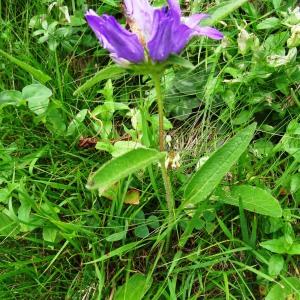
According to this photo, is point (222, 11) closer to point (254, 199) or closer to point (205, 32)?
point (205, 32)

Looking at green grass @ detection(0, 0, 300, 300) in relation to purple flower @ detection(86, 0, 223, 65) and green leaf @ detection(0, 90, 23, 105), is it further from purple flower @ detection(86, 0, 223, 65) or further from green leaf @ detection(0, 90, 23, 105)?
purple flower @ detection(86, 0, 223, 65)

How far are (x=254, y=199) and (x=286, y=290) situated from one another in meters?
0.25

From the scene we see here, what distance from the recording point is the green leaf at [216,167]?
4.65ft

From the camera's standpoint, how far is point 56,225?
1586mm

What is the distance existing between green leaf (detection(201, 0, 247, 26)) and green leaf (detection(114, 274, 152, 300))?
0.69 metres

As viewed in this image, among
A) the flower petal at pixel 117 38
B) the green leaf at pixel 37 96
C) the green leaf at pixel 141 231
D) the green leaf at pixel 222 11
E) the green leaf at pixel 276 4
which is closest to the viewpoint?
the flower petal at pixel 117 38

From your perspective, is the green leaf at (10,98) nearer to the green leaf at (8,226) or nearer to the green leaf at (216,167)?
the green leaf at (8,226)

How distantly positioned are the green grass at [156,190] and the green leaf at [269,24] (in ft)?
0.07

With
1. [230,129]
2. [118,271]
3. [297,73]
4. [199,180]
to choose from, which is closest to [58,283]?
[118,271]

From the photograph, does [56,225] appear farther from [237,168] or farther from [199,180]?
[237,168]

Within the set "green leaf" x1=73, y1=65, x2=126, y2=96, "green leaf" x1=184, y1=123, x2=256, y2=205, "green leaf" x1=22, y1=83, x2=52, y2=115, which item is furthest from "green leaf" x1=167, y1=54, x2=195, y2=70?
"green leaf" x1=22, y1=83, x2=52, y2=115

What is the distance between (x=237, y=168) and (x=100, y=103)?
537 millimetres

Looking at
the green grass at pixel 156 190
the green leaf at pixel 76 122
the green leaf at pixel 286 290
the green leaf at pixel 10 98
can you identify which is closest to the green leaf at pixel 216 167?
the green grass at pixel 156 190

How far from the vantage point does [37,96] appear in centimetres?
180
